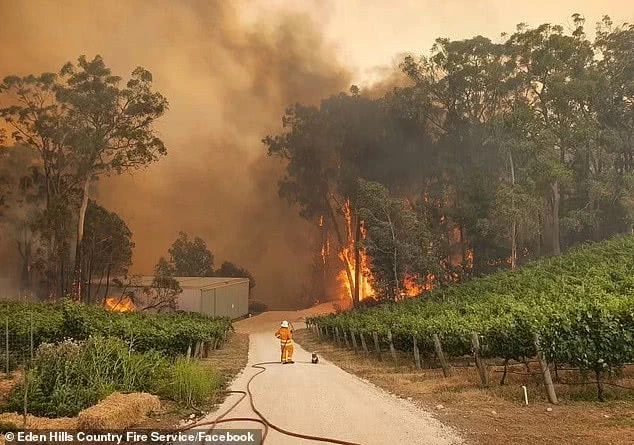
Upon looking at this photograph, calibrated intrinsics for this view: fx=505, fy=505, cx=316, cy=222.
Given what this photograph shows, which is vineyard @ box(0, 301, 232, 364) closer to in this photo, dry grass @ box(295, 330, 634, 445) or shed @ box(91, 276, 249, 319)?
dry grass @ box(295, 330, 634, 445)

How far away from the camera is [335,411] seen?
1105 cm

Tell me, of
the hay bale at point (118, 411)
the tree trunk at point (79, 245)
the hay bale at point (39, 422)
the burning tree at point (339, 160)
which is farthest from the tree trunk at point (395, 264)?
the hay bale at point (39, 422)

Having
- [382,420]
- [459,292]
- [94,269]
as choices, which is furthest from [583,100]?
[94,269]

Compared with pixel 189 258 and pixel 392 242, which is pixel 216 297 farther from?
pixel 189 258

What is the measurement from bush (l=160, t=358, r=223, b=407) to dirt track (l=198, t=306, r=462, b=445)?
659 mm

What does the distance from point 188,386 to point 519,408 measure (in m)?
7.58

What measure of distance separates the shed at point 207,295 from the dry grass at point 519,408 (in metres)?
39.1

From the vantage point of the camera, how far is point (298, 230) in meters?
81.8

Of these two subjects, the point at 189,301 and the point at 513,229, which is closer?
the point at 513,229

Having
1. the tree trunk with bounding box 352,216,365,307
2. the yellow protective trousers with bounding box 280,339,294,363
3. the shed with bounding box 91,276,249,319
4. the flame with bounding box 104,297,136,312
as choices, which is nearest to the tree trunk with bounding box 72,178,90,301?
the flame with bounding box 104,297,136,312

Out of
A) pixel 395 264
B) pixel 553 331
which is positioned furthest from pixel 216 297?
pixel 553 331

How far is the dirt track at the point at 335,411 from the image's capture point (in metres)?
8.91

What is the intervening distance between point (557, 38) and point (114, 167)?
46.9 metres

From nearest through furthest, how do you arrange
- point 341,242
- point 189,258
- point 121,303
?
point 121,303 → point 341,242 → point 189,258
